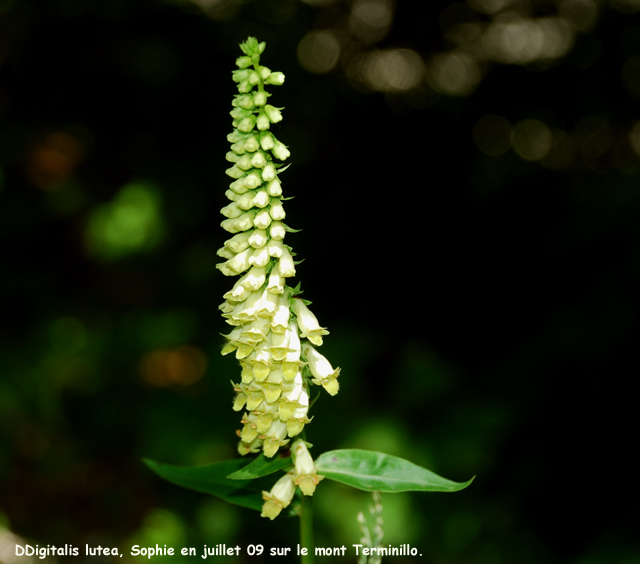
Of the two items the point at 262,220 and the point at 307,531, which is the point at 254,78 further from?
the point at 307,531

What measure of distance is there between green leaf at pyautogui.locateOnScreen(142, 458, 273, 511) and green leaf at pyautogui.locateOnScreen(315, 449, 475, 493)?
0.25 m

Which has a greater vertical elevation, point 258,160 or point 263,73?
point 263,73

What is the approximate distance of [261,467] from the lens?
4.82 feet

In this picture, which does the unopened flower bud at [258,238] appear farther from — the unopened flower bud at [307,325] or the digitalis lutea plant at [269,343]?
the unopened flower bud at [307,325]

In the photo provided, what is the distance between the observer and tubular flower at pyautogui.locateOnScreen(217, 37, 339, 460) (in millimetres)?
1408

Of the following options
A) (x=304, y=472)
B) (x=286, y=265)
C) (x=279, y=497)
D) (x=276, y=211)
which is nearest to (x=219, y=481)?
(x=279, y=497)

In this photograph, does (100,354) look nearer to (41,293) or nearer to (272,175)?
(41,293)

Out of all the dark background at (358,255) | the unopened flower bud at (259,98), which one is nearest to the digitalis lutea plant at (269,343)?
the unopened flower bud at (259,98)

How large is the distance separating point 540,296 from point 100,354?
12.9 feet

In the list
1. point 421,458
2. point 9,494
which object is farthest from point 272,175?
point 9,494

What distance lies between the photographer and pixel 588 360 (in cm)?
498

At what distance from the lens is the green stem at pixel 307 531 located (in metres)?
1.36

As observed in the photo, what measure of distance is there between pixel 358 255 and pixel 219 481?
160 inches

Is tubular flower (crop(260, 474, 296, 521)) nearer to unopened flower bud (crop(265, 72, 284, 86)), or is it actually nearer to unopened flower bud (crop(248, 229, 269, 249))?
unopened flower bud (crop(248, 229, 269, 249))
